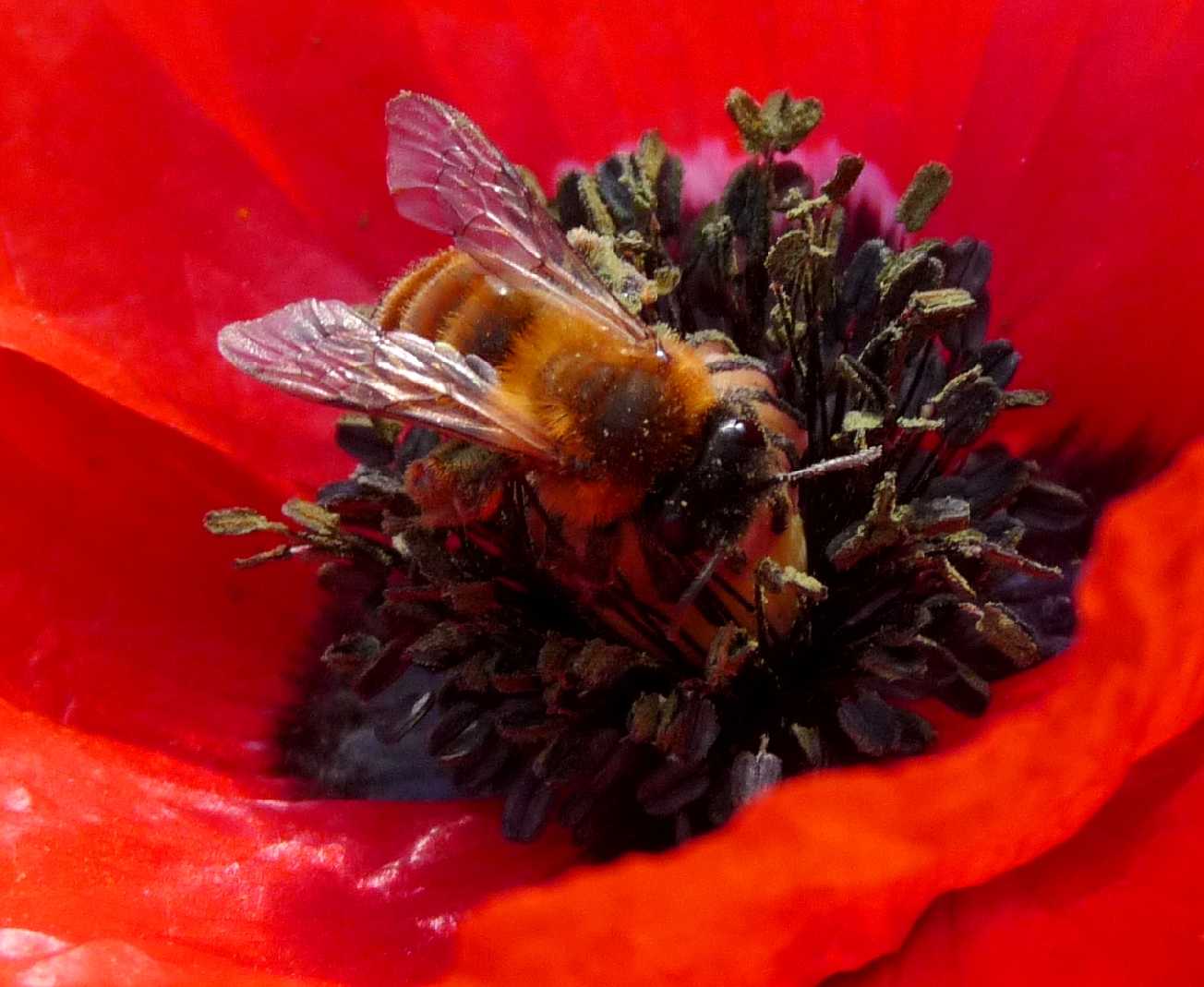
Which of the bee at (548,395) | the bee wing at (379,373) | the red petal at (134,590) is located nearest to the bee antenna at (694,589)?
the bee at (548,395)

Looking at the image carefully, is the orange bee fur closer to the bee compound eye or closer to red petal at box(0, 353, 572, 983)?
the bee compound eye

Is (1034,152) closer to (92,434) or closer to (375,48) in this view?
(375,48)

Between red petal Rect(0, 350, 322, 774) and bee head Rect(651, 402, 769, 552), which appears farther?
red petal Rect(0, 350, 322, 774)

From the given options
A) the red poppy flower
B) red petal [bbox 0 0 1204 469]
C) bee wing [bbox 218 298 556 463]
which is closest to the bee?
bee wing [bbox 218 298 556 463]

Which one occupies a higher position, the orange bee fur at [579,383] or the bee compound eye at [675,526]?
the orange bee fur at [579,383]

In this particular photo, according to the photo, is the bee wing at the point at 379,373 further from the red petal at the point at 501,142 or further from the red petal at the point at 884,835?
the red petal at the point at 501,142

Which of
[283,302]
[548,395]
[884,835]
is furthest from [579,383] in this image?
[283,302]

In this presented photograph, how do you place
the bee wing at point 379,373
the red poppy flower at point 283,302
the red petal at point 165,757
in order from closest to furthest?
the bee wing at point 379,373
the red poppy flower at point 283,302
the red petal at point 165,757

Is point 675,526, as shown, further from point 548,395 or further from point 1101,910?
point 1101,910
